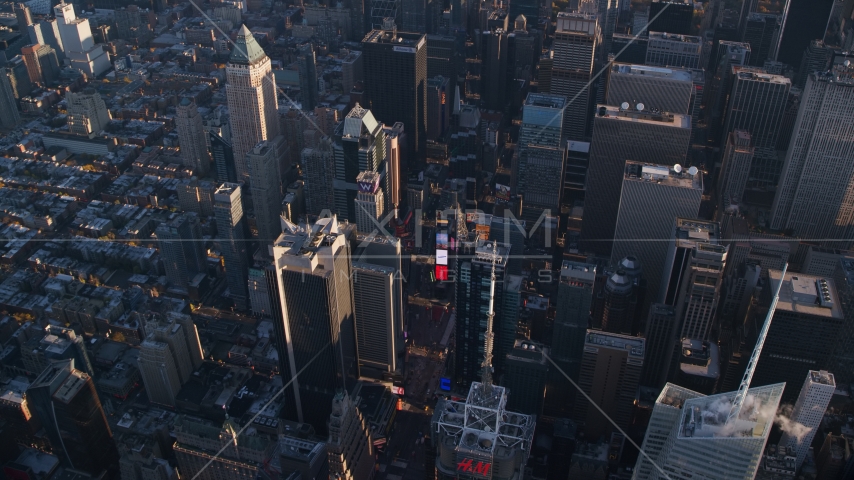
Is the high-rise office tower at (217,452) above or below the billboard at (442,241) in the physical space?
below

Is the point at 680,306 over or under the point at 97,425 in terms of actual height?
over

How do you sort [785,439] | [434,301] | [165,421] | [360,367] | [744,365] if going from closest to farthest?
[785,439]
[744,365]
[165,421]
[360,367]
[434,301]

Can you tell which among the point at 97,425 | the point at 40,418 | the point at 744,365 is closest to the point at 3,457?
the point at 40,418

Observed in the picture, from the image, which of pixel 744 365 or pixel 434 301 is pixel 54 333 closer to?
pixel 434 301

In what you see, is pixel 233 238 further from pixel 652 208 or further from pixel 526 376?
pixel 652 208

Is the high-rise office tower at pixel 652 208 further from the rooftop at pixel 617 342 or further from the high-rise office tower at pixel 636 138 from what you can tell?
the rooftop at pixel 617 342

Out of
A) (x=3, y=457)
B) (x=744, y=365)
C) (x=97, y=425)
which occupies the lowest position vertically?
(x=3, y=457)

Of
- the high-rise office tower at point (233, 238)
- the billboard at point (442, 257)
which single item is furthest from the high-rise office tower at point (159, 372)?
the billboard at point (442, 257)
